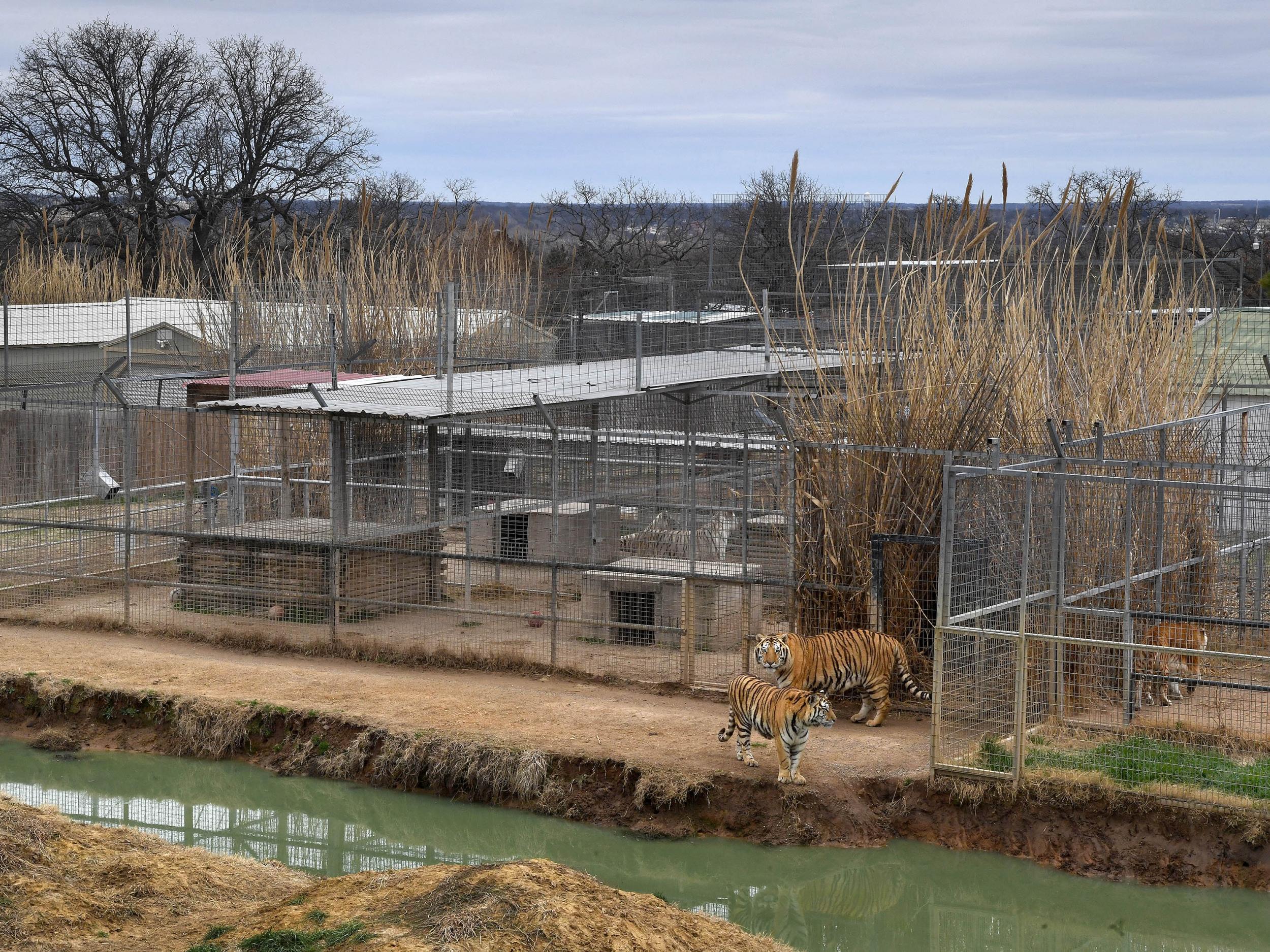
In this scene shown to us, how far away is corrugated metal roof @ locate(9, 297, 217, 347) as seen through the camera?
22.4 meters

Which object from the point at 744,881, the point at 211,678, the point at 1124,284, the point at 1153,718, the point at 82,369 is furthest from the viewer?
the point at 82,369

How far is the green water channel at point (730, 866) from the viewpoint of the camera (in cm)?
868

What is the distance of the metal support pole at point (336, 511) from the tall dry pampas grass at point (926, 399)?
430 centimetres

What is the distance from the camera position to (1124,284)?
44.3 ft

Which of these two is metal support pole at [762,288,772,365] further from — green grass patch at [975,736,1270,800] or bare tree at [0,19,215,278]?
bare tree at [0,19,215,278]

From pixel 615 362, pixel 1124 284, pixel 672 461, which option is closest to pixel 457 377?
pixel 615 362

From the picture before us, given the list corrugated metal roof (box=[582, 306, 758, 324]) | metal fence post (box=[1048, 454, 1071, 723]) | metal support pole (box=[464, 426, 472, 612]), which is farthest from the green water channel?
corrugated metal roof (box=[582, 306, 758, 324])

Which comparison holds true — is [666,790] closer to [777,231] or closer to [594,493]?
[594,493]

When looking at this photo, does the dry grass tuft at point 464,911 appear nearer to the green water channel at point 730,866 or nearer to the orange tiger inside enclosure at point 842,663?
the green water channel at point 730,866

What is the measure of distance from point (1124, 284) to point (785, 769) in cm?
634

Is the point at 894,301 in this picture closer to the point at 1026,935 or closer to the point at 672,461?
the point at 672,461

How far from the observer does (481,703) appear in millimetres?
11727

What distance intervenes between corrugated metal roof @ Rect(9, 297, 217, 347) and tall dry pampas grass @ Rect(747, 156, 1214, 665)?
40.5 feet

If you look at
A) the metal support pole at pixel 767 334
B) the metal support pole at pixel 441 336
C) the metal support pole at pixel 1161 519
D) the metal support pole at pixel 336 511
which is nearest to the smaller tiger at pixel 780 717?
the metal support pole at pixel 1161 519
